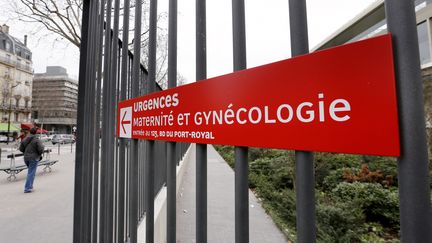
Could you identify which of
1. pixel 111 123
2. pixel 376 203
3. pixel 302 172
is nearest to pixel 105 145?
pixel 111 123

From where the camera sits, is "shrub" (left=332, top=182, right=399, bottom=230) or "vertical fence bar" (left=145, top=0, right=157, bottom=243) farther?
"shrub" (left=332, top=182, right=399, bottom=230)

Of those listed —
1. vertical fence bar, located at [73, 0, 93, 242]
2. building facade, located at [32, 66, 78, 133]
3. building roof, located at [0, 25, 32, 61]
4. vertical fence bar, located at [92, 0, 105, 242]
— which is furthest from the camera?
building facade, located at [32, 66, 78, 133]

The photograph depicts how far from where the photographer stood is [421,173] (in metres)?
0.58

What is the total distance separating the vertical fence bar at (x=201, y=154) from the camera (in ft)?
3.73

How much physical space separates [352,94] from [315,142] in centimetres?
17

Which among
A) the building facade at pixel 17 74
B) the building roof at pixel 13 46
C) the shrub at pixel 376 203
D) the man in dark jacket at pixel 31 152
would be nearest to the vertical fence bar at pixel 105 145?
the shrub at pixel 376 203

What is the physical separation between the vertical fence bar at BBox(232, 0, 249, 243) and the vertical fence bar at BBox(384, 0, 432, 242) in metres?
0.50

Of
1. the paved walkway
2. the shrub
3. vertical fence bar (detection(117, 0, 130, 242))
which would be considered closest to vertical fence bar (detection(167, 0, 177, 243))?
vertical fence bar (detection(117, 0, 130, 242))

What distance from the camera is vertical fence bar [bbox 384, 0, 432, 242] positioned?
0.58m

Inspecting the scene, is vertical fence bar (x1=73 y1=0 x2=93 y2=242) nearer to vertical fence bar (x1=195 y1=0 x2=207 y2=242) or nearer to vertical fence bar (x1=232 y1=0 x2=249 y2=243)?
vertical fence bar (x1=195 y1=0 x2=207 y2=242)

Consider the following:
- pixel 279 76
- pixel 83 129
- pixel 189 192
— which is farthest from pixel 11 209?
pixel 279 76

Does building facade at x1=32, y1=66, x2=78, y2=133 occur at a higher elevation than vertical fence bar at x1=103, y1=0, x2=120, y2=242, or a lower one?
higher

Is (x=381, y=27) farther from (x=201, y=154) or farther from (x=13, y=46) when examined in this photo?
(x=13, y=46)

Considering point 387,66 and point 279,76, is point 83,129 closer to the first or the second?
point 279,76
